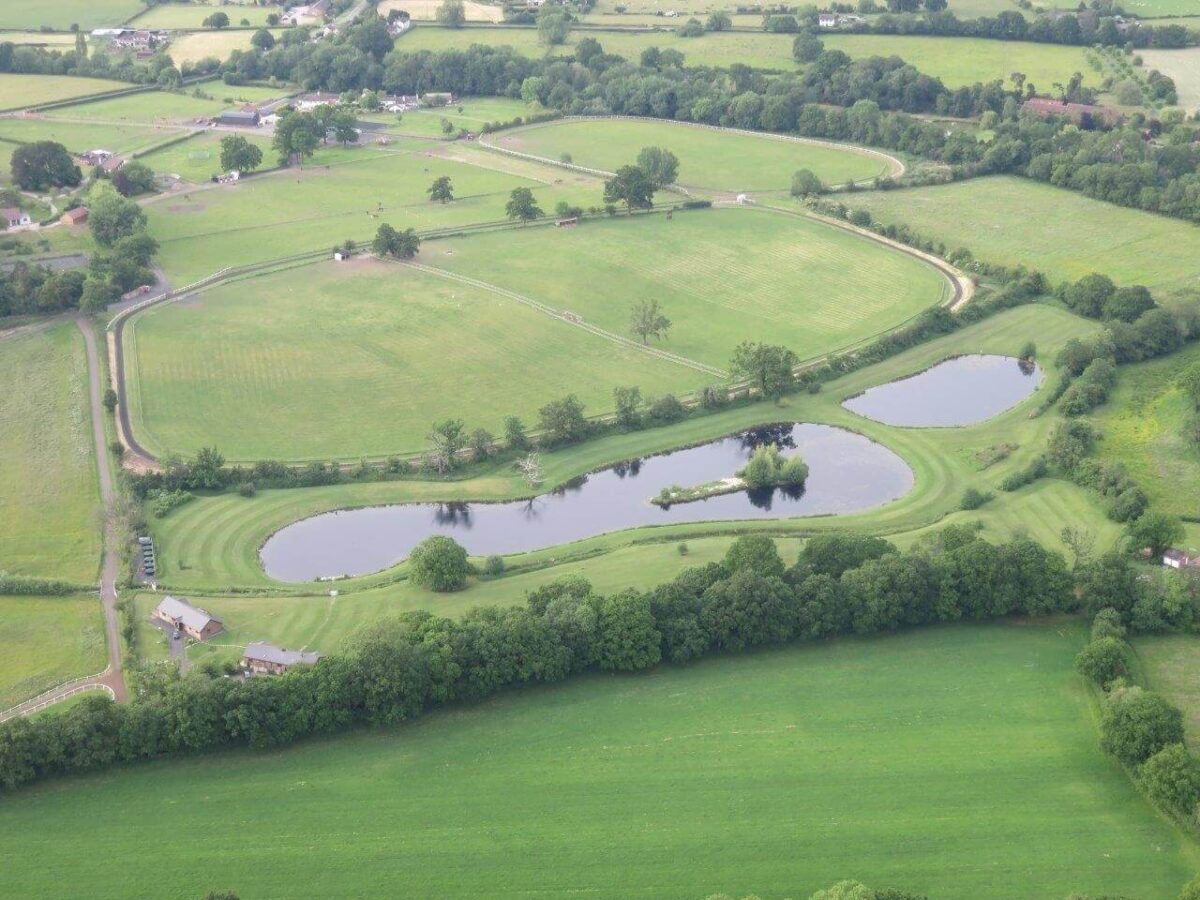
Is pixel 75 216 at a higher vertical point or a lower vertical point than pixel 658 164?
lower

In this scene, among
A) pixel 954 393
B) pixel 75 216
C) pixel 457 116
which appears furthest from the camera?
pixel 457 116

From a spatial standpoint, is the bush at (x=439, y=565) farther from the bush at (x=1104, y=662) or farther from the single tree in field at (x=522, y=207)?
the single tree in field at (x=522, y=207)

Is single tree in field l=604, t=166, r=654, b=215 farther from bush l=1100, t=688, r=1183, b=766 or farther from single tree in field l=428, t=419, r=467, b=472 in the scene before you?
bush l=1100, t=688, r=1183, b=766

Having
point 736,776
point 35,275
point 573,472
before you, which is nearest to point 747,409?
point 573,472

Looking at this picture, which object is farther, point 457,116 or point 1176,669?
point 457,116

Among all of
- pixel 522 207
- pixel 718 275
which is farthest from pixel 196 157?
pixel 718 275

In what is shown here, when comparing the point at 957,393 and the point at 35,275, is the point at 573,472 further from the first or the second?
the point at 35,275

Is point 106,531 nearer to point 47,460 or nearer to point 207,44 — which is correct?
point 47,460
